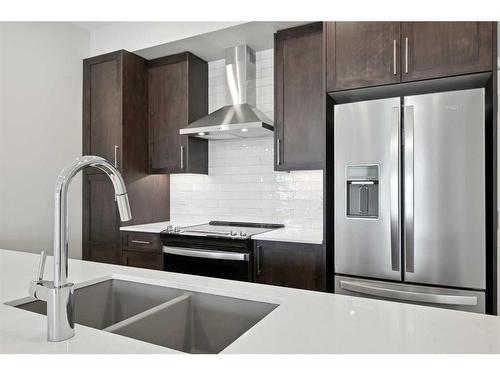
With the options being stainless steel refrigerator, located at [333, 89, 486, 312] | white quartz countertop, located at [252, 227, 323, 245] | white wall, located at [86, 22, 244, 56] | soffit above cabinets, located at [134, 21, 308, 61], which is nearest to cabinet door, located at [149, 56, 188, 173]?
soffit above cabinets, located at [134, 21, 308, 61]

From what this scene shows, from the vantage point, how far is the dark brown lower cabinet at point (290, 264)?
2426mm

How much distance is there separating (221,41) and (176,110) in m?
0.76

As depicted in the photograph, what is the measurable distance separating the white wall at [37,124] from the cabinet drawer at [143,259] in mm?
681

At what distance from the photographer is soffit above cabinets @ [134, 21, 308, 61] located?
2.89m

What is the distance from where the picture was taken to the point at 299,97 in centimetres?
283

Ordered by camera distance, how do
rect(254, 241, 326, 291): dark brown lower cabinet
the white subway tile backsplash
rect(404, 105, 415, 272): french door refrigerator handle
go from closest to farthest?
rect(404, 105, 415, 272): french door refrigerator handle → rect(254, 241, 326, 291): dark brown lower cabinet → the white subway tile backsplash

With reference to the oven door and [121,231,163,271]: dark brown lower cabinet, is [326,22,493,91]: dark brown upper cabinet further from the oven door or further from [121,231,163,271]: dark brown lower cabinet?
[121,231,163,271]: dark brown lower cabinet

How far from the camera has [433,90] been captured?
2.35 metres

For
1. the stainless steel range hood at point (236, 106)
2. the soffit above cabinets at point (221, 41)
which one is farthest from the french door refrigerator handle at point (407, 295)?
the soffit above cabinets at point (221, 41)

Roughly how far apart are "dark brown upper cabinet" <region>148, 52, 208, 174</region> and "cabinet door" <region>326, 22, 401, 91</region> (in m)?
1.48

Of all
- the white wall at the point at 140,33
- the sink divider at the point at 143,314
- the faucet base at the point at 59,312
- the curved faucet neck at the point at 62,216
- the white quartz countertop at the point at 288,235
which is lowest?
the sink divider at the point at 143,314

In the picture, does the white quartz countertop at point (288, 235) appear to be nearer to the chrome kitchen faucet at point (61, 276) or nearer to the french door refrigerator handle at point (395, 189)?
the french door refrigerator handle at point (395, 189)

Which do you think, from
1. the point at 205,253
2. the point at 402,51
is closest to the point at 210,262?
the point at 205,253

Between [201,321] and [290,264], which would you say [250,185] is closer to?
[290,264]
